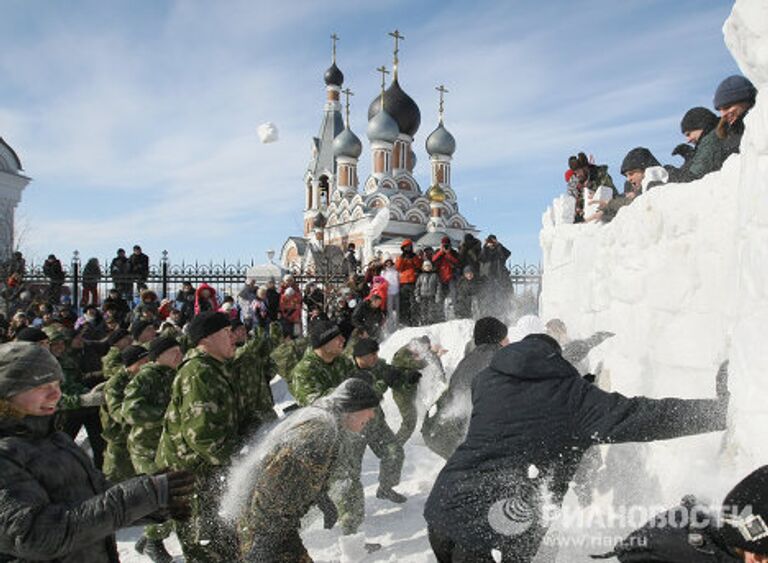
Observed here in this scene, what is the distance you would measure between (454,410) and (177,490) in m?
3.38

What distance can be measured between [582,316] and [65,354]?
18.0ft

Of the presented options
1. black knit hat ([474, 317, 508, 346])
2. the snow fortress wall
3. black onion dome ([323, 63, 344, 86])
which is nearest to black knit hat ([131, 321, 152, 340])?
black knit hat ([474, 317, 508, 346])

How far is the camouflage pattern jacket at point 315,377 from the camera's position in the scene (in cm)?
471

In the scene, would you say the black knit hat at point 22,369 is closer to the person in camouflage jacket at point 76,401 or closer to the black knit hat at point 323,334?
the black knit hat at point 323,334

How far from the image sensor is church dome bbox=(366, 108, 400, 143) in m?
44.8

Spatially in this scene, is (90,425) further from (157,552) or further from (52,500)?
(52,500)

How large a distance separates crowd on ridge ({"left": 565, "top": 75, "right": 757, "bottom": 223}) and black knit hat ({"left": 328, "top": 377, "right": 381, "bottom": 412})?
2.63m

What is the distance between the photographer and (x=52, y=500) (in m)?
2.11

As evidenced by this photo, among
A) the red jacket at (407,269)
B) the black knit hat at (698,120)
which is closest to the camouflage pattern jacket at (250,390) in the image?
the black knit hat at (698,120)

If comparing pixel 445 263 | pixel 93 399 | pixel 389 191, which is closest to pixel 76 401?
pixel 93 399

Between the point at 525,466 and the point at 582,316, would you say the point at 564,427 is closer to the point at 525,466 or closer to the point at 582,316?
the point at 525,466

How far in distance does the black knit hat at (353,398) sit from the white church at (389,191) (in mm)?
36419

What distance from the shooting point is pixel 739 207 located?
9.34 feet

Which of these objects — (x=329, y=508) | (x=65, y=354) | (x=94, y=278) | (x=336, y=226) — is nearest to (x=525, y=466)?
(x=329, y=508)
